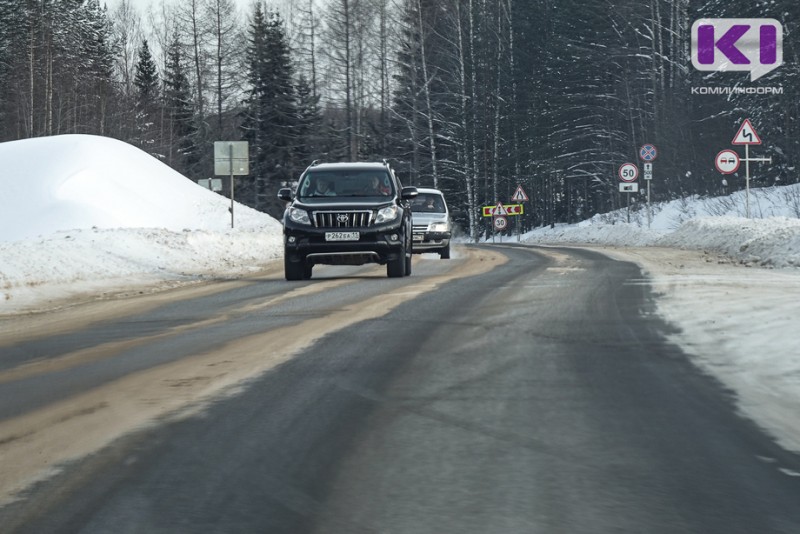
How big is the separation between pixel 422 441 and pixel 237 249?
20.9m

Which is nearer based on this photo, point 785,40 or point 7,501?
point 7,501

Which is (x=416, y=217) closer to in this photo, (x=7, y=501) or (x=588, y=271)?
(x=588, y=271)

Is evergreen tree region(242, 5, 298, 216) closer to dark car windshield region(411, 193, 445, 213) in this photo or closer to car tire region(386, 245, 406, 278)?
dark car windshield region(411, 193, 445, 213)

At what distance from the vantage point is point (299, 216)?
16.5 meters

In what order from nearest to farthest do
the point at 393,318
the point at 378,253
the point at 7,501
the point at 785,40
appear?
1. the point at 7,501
2. the point at 393,318
3. the point at 378,253
4. the point at 785,40

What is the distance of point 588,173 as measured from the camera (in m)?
57.0

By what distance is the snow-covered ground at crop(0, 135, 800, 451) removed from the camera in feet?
24.7

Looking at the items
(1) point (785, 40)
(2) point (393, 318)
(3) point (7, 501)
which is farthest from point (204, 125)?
(3) point (7, 501)

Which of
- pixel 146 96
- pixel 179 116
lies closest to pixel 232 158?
pixel 179 116

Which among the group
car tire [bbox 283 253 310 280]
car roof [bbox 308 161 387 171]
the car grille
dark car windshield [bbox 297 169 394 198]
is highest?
car roof [bbox 308 161 387 171]

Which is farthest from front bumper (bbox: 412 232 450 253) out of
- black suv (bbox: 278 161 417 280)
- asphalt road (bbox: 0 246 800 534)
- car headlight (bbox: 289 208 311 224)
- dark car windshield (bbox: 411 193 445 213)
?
asphalt road (bbox: 0 246 800 534)

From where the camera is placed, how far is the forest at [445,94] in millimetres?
49156

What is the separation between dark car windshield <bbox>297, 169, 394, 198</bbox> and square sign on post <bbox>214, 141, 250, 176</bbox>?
1685 cm

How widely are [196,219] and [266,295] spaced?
30.3m
